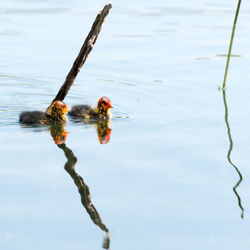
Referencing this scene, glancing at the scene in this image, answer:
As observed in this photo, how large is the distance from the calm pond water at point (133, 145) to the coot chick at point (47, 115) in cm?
18

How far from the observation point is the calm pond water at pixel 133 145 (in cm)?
459

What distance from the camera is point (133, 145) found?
254 inches

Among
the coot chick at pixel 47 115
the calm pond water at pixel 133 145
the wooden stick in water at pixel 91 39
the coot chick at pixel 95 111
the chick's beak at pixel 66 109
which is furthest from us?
the coot chick at pixel 95 111

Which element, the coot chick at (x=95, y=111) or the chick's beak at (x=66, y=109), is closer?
the chick's beak at (x=66, y=109)

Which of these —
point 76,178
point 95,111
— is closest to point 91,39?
point 95,111

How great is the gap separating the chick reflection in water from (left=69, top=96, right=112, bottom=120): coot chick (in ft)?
1.24

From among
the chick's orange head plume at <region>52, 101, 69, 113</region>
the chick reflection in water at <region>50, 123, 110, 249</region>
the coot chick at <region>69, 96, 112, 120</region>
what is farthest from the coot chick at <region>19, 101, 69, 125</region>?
the coot chick at <region>69, 96, 112, 120</region>

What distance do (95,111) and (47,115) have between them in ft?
1.93

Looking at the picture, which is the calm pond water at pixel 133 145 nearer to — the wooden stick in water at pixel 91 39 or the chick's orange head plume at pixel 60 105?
the chick's orange head plume at pixel 60 105

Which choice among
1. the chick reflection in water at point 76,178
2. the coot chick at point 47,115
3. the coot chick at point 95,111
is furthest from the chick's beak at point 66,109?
the coot chick at point 95,111

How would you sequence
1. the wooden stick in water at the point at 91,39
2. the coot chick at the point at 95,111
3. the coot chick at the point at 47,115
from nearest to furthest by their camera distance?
the wooden stick in water at the point at 91,39 → the coot chick at the point at 47,115 → the coot chick at the point at 95,111

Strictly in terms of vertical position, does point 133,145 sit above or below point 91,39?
below

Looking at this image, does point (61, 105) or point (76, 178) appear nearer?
point (76, 178)

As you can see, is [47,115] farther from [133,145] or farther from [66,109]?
[133,145]
